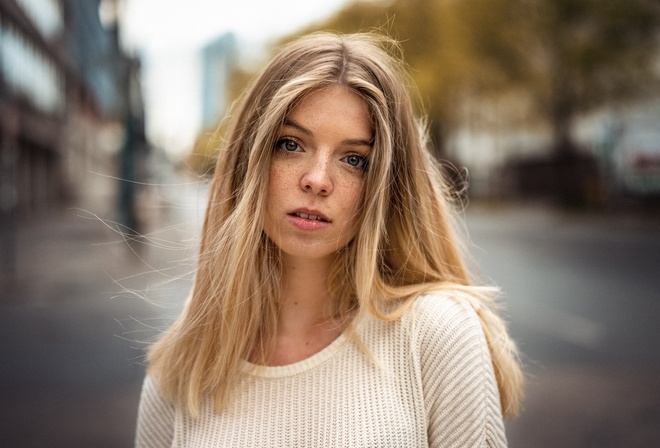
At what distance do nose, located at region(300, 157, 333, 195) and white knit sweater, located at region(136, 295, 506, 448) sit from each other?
42 cm

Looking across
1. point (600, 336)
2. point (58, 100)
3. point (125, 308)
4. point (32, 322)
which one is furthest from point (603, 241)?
point (58, 100)

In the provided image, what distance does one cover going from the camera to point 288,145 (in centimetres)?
212

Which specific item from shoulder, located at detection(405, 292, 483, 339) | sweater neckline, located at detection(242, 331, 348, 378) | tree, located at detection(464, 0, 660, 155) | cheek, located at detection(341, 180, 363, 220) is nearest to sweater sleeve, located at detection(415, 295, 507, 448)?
shoulder, located at detection(405, 292, 483, 339)

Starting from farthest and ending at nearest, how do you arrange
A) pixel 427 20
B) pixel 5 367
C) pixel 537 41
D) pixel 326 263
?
pixel 427 20, pixel 537 41, pixel 5 367, pixel 326 263

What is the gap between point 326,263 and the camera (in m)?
2.29

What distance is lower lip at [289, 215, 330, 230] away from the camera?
2.06 m

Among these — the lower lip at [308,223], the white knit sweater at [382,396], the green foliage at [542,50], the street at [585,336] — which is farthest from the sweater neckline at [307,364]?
the green foliage at [542,50]

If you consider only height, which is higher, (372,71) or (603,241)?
(372,71)

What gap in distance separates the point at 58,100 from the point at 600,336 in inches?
1376

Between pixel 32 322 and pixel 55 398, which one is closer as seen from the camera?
pixel 55 398

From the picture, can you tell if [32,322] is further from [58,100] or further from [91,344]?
[58,100]

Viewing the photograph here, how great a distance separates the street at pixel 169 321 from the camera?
16.3 feet

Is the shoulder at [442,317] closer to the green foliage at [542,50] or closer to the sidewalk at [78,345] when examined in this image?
the sidewalk at [78,345]

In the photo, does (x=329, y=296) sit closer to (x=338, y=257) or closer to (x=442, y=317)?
(x=338, y=257)
